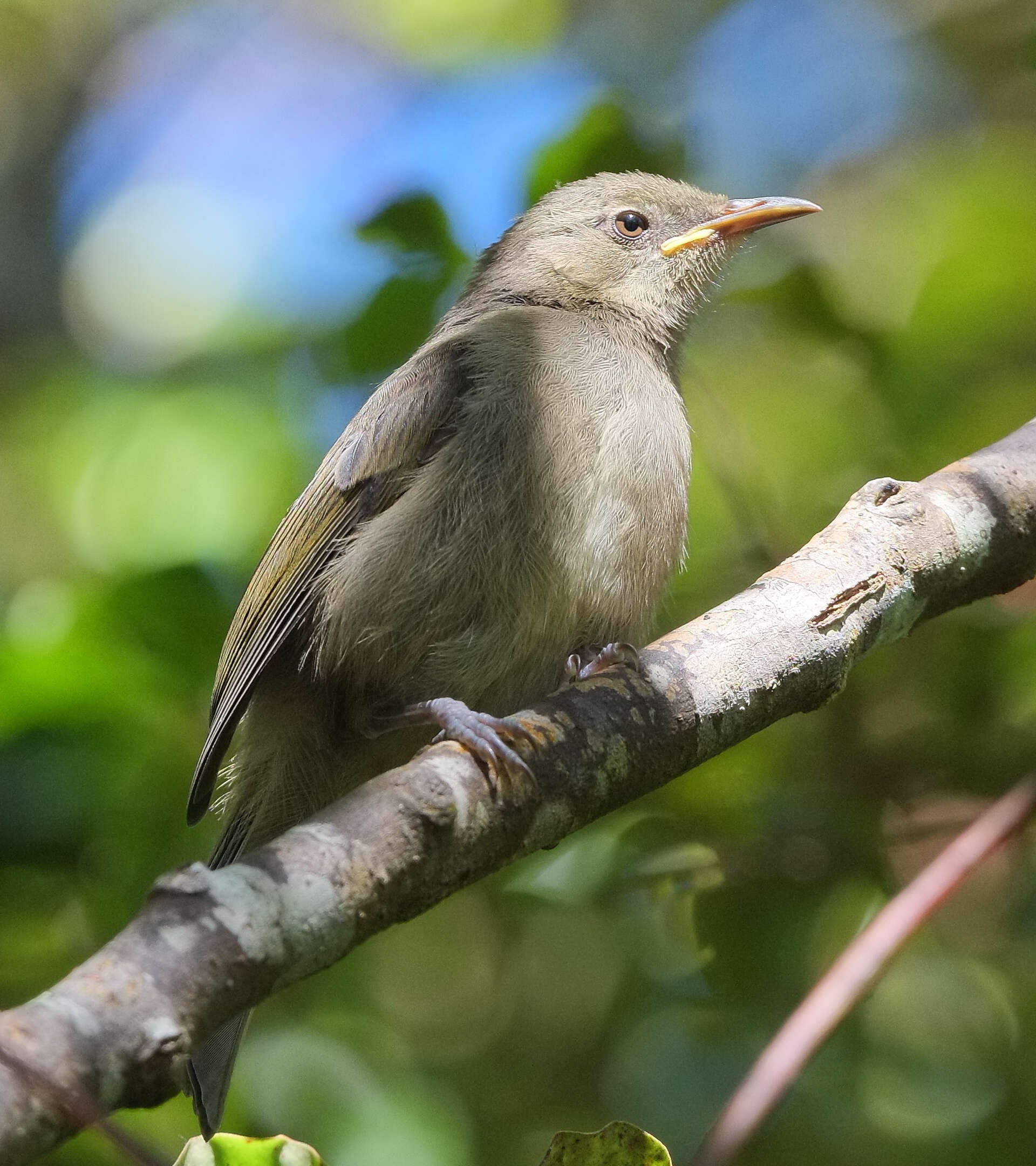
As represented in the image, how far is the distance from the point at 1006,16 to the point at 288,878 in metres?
7.74

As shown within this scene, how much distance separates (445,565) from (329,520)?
51cm

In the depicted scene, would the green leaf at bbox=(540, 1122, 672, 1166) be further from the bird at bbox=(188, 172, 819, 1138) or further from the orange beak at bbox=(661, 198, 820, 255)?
the orange beak at bbox=(661, 198, 820, 255)

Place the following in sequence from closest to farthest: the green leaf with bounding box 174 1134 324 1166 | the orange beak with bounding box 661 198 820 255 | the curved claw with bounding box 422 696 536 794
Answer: the green leaf with bounding box 174 1134 324 1166 < the curved claw with bounding box 422 696 536 794 < the orange beak with bounding box 661 198 820 255

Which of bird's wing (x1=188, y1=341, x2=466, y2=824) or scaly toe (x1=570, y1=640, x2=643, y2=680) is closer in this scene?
scaly toe (x1=570, y1=640, x2=643, y2=680)

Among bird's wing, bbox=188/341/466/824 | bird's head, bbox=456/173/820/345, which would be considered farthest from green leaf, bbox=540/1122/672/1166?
bird's head, bbox=456/173/820/345

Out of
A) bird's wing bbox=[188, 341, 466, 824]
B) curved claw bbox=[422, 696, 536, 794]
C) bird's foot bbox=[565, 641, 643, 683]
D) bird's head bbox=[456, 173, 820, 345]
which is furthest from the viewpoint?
bird's head bbox=[456, 173, 820, 345]

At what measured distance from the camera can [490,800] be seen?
87.3 inches

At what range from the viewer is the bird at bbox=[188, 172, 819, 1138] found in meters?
3.38

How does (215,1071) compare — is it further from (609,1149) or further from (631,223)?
(631,223)

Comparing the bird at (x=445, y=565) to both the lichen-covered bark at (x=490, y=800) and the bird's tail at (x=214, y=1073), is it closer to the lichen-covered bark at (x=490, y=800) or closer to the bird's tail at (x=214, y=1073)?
the bird's tail at (x=214, y=1073)

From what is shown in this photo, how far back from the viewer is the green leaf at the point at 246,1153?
1924mm

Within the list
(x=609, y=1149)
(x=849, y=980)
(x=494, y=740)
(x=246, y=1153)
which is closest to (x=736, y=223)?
(x=494, y=740)

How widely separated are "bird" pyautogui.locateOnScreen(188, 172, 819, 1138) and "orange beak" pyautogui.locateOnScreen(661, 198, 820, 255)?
0.76 metres

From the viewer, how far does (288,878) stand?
1881 mm
